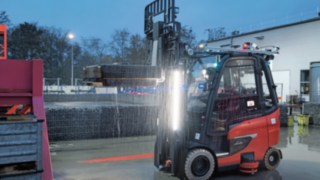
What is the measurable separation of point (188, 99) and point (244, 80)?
1042 mm

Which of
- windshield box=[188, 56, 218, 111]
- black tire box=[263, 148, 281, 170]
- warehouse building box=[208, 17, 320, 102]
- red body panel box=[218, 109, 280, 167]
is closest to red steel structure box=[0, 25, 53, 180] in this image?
windshield box=[188, 56, 218, 111]

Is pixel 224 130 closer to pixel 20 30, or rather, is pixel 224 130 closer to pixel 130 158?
pixel 130 158

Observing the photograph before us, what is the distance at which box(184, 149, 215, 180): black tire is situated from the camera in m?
5.42

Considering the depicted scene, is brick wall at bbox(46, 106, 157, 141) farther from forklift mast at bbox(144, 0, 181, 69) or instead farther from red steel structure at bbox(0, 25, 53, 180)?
red steel structure at bbox(0, 25, 53, 180)

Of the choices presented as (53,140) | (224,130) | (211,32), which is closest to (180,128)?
(224,130)

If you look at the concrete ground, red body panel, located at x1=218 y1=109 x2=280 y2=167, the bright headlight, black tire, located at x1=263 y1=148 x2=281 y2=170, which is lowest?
the concrete ground

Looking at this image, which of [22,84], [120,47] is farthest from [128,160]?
[120,47]

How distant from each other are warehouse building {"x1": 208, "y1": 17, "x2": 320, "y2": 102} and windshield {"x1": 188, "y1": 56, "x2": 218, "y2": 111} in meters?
17.3

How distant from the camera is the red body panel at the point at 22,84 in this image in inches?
135

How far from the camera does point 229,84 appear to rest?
19.0 ft

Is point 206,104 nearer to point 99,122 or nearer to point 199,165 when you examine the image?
point 199,165

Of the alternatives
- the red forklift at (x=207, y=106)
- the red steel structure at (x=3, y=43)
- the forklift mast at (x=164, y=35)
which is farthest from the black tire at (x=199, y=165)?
the red steel structure at (x=3, y=43)

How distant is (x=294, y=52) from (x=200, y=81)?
63.7 ft

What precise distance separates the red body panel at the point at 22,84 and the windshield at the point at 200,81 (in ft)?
9.45
